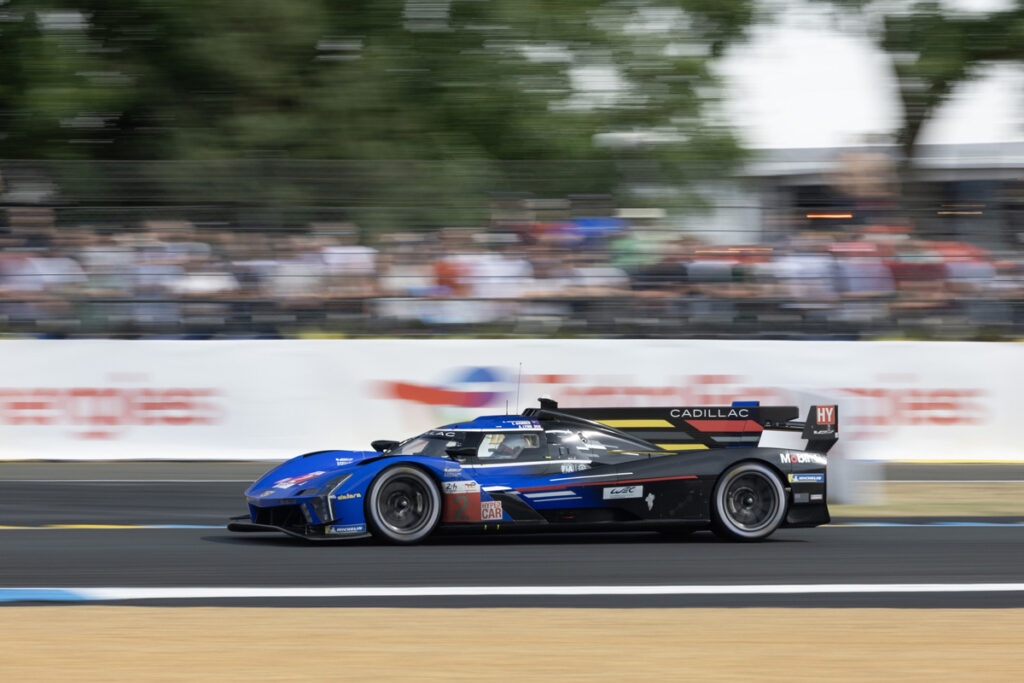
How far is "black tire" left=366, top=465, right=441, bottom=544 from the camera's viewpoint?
27.5 feet

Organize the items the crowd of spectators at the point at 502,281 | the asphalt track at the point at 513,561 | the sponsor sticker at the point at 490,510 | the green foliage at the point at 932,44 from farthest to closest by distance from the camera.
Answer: the green foliage at the point at 932,44, the crowd of spectators at the point at 502,281, the sponsor sticker at the point at 490,510, the asphalt track at the point at 513,561

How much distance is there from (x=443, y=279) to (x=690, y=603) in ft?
26.7

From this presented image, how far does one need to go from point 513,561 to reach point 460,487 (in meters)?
0.64

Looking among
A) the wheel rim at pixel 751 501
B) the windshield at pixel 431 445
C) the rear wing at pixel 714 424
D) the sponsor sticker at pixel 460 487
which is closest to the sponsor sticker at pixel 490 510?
the sponsor sticker at pixel 460 487

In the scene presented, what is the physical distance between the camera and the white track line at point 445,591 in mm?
6895

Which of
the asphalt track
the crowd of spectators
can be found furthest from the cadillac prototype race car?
the crowd of spectators

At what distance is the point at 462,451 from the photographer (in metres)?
8.47

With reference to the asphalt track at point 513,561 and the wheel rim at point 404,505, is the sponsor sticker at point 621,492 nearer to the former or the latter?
the asphalt track at point 513,561

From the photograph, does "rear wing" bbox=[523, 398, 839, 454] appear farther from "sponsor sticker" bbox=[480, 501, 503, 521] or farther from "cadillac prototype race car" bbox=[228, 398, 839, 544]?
"sponsor sticker" bbox=[480, 501, 503, 521]

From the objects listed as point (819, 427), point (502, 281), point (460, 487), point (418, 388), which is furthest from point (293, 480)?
point (502, 281)

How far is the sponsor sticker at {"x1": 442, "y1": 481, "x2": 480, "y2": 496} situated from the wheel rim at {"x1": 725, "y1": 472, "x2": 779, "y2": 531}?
1.75m

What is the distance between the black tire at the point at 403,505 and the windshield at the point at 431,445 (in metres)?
0.23

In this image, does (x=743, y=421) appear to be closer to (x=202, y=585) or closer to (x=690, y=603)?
(x=690, y=603)

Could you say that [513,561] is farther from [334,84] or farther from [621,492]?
[334,84]
